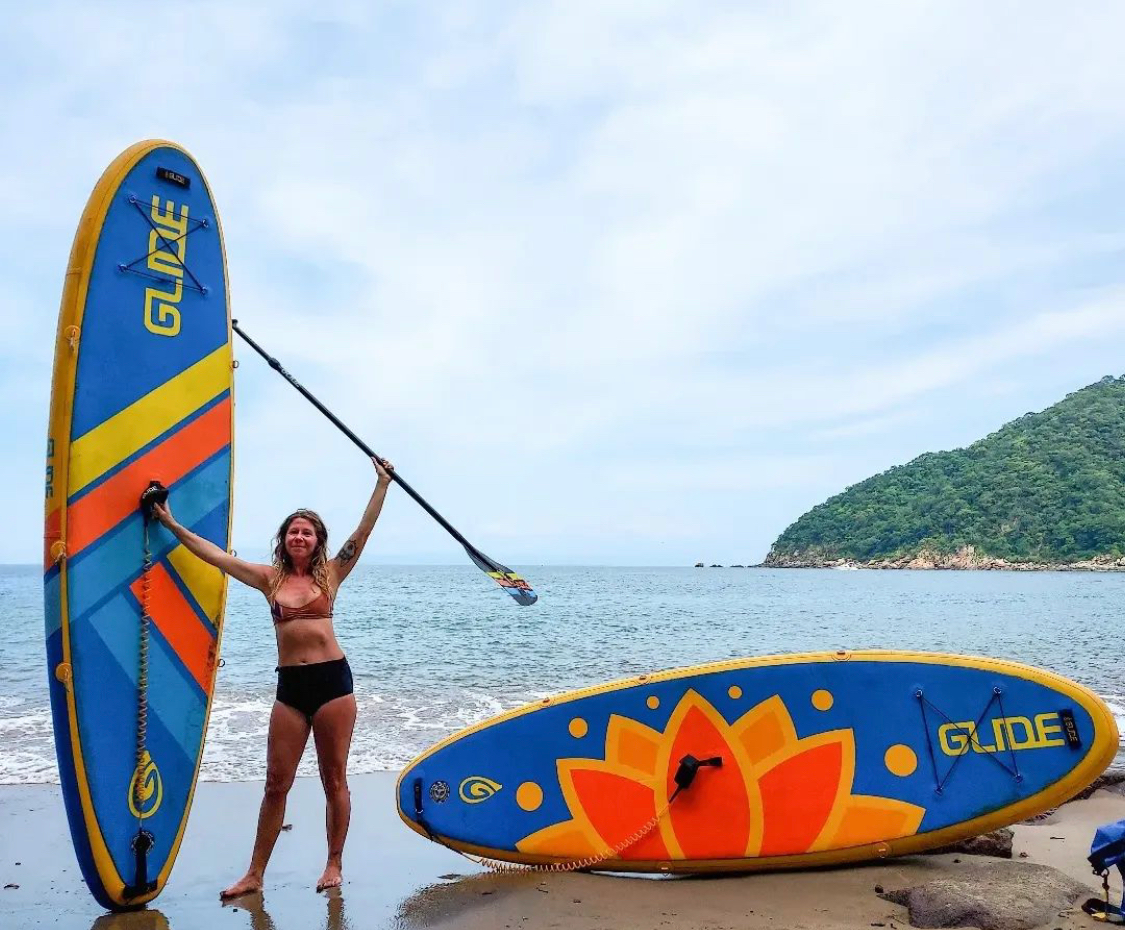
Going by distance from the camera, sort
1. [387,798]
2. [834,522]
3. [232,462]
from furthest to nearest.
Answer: [834,522], [387,798], [232,462]

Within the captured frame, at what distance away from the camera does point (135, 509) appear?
3312 mm

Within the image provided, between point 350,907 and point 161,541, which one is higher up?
point 161,541

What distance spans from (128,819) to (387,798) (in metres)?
2.01

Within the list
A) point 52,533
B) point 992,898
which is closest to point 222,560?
point 52,533

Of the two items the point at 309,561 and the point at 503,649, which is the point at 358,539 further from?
the point at 503,649

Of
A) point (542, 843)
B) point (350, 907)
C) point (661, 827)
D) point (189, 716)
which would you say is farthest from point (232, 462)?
point (661, 827)

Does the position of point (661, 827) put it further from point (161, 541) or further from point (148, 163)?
point (148, 163)

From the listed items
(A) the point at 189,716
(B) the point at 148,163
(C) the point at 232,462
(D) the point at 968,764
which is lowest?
(D) the point at 968,764

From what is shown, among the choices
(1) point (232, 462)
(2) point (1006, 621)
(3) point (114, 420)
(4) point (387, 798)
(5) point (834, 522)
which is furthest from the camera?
(5) point (834, 522)

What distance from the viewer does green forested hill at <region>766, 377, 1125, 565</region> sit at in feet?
242

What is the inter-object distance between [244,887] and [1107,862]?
3.09m

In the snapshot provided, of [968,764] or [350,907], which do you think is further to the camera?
[968,764]

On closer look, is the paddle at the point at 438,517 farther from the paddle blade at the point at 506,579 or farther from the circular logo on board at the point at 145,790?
the circular logo on board at the point at 145,790

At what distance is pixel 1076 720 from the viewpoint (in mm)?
3385
